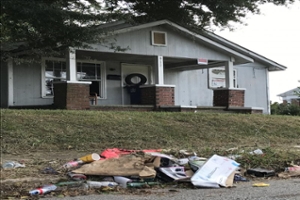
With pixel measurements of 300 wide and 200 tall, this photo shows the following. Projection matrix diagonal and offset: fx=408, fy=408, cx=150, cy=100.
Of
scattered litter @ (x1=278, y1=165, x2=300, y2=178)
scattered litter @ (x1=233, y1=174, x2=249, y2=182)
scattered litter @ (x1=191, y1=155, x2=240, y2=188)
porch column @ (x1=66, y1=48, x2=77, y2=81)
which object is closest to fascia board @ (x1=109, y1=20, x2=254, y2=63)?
porch column @ (x1=66, y1=48, x2=77, y2=81)

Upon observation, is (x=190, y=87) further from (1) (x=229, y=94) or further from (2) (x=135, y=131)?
(2) (x=135, y=131)

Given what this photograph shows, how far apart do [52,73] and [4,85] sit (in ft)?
6.11

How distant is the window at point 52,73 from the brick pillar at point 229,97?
6469mm

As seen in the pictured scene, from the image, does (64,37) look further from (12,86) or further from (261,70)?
(261,70)

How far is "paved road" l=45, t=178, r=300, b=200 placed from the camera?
526cm

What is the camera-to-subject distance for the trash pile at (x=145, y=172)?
19.6 feet

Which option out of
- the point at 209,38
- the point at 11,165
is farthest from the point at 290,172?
the point at 209,38

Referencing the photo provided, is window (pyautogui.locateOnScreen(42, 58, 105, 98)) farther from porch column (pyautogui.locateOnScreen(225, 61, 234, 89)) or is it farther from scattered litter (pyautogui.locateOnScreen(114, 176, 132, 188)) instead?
scattered litter (pyautogui.locateOnScreen(114, 176, 132, 188))

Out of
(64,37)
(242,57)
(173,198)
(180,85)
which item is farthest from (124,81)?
(173,198)

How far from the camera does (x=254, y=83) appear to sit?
21.7m

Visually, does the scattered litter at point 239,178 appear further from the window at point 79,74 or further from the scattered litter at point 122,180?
the window at point 79,74

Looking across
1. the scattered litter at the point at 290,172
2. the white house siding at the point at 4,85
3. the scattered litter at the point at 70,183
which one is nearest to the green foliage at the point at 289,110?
the white house siding at the point at 4,85

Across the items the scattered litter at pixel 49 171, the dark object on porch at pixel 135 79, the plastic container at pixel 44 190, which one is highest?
the dark object on porch at pixel 135 79

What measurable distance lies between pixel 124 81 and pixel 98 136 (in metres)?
8.47
